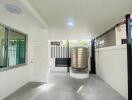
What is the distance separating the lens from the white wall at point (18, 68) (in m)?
3.01

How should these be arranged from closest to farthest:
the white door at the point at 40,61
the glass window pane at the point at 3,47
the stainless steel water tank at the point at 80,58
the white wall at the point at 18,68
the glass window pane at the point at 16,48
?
1. the white wall at the point at 18,68
2. the glass window pane at the point at 3,47
3. the glass window pane at the point at 16,48
4. the white door at the point at 40,61
5. the stainless steel water tank at the point at 80,58

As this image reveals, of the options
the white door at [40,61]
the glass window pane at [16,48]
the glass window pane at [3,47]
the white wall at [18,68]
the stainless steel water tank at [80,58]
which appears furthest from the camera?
the stainless steel water tank at [80,58]

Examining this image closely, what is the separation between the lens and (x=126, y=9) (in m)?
2.93

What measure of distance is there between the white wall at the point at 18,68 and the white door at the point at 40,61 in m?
0.20

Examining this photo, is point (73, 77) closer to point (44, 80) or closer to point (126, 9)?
point (44, 80)

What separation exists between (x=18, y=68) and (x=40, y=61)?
4.06ft

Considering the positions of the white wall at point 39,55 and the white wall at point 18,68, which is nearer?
the white wall at point 18,68

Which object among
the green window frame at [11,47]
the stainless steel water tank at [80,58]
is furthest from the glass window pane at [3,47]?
the stainless steel water tank at [80,58]

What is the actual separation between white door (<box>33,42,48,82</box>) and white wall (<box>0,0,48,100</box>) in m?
0.20

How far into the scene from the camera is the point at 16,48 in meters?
4.26

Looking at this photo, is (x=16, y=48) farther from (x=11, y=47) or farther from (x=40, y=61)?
(x=40, y=61)

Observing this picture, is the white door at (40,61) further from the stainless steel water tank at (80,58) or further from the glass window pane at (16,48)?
the stainless steel water tank at (80,58)

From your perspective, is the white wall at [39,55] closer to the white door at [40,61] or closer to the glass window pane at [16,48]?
the white door at [40,61]

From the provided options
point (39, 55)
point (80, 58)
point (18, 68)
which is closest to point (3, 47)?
point (18, 68)
